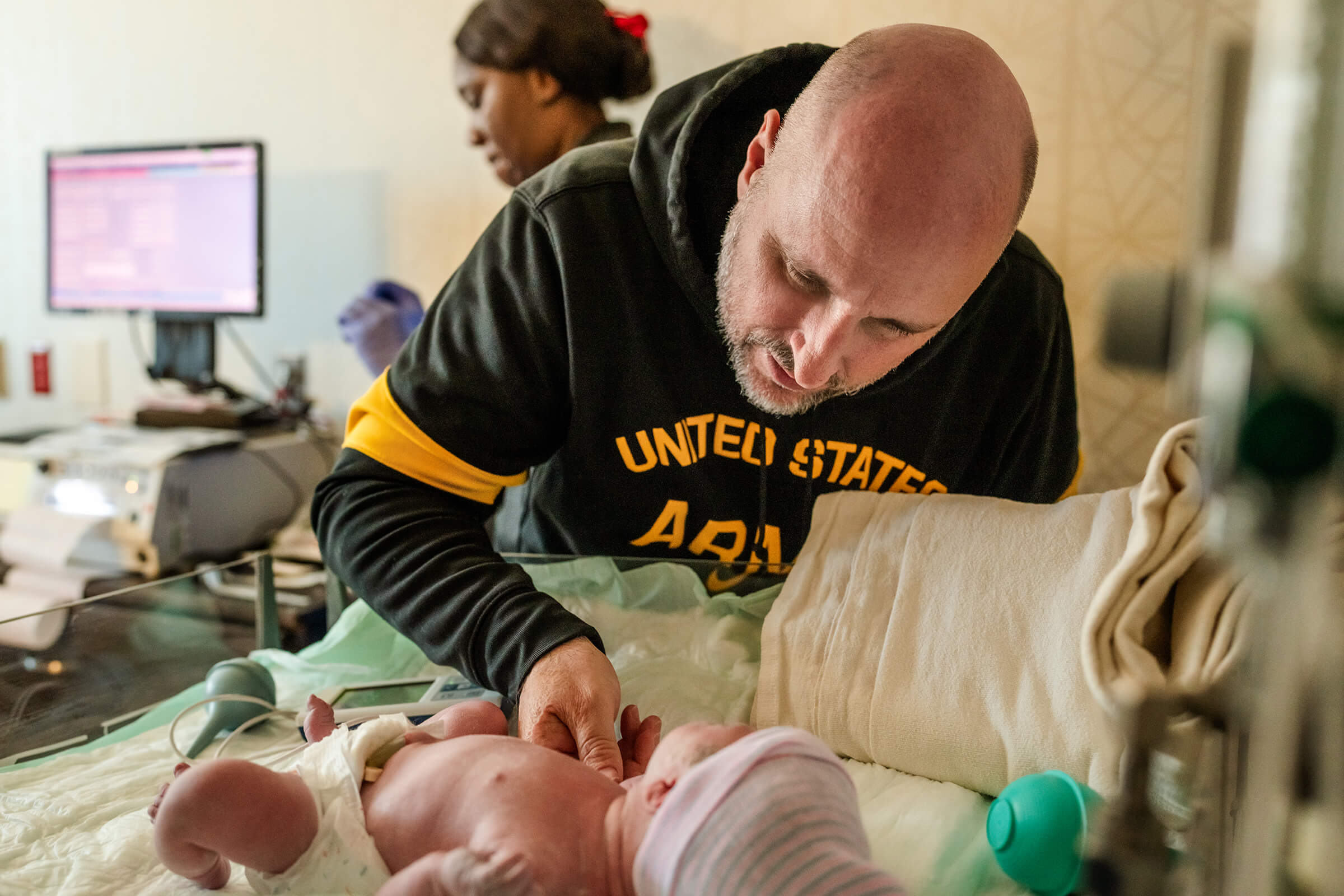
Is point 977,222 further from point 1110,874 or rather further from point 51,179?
point 51,179

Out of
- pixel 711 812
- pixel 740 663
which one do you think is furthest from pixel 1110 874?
pixel 740 663

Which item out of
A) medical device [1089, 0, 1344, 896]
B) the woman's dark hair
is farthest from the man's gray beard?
the woman's dark hair

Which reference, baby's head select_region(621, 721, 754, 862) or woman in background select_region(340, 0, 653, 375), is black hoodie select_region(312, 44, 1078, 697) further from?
woman in background select_region(340, 0, 653, 375)

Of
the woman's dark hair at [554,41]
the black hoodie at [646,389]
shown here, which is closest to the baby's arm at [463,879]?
the black hoodie at [646,389]

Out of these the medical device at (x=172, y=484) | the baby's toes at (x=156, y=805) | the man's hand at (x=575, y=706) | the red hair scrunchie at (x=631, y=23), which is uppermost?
the red hair scrunchie at (x=631, y=23)

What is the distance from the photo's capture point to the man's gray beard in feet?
3.23

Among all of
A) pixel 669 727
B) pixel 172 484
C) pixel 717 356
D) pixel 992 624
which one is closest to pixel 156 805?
pixel 669 727

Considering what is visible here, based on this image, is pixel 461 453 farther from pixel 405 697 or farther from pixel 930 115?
pixel 930 115

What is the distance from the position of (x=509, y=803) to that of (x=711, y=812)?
132 mm

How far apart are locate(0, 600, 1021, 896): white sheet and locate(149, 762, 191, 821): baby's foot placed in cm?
2

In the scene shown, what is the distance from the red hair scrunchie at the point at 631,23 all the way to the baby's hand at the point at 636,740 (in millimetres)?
1437

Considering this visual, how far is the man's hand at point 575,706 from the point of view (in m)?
0.68

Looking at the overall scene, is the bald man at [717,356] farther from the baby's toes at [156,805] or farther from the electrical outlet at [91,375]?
the electrical outlet at [91,375]

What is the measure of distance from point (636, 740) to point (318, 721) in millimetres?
237
